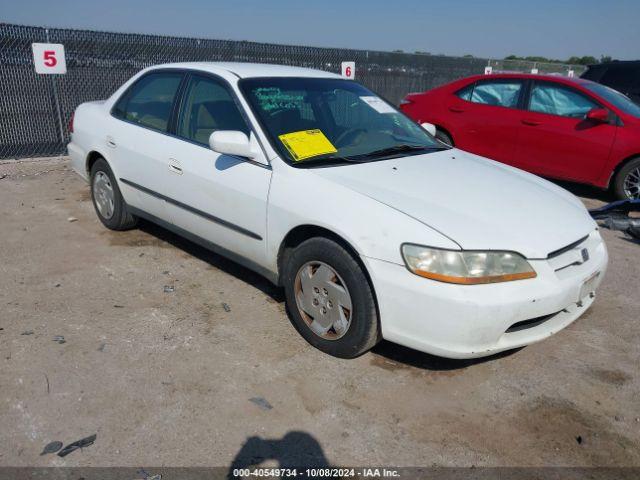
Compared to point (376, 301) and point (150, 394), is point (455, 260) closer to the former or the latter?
point (376, 301)

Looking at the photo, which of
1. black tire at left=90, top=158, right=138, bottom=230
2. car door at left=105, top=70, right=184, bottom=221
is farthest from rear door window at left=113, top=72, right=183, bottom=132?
black tire at left=90, top=158, right=138, bottom=230

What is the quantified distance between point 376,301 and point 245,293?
4.71ft

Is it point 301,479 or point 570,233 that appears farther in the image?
point 570,233

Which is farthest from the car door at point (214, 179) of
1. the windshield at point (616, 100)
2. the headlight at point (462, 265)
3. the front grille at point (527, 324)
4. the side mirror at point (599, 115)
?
the windshield at point (616, 100)

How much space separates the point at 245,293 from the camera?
3932 mm

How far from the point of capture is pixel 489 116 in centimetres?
710

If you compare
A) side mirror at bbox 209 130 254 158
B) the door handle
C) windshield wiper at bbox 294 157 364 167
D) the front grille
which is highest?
side mirror at bbox 209 130 254 158

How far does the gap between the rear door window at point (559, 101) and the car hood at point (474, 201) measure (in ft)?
11.7

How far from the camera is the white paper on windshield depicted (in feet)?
13.4

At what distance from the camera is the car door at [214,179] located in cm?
332

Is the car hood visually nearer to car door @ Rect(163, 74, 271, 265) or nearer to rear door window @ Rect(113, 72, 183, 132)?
car door @ Rect(163, 74, 271, 265)

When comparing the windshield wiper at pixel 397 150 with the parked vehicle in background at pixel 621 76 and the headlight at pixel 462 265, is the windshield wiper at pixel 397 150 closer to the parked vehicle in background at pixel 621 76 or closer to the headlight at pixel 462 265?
the headlight at pixel 462 265

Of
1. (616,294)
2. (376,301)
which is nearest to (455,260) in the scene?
(376,301)

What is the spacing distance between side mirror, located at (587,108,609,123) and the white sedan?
3.25 m
